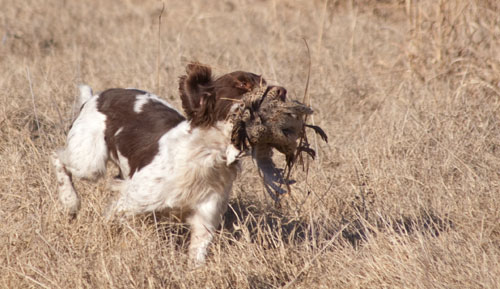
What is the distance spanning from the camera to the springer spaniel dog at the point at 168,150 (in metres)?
3.30

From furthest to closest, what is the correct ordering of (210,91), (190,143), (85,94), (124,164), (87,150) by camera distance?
(85,94) < (87,150) < (124,164) < (190,143) < (210,91)

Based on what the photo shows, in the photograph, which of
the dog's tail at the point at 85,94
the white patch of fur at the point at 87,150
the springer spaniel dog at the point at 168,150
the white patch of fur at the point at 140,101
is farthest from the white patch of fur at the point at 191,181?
the dog's tail at the point at 85,94

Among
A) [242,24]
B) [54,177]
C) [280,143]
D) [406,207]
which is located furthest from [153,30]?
[280,143]

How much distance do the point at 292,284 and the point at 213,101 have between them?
3.09ft

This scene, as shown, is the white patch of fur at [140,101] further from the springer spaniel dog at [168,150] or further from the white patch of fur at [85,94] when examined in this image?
the white patch of fur at [85,94]

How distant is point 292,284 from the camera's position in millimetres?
3311

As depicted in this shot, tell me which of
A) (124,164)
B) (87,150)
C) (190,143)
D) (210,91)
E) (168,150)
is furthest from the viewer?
(87,150)

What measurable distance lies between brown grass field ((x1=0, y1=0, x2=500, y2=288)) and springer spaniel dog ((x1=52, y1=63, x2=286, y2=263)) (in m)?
0.13

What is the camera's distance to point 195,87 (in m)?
3.34

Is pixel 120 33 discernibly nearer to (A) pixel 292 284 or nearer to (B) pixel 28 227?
(B) pixel 28 227

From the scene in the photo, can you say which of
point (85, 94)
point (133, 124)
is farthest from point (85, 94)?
point (133, 124)

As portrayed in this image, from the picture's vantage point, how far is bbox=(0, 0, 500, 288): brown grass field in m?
3.21

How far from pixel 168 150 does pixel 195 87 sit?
43 cm

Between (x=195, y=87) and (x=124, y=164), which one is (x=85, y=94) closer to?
(x=124, y=164)
